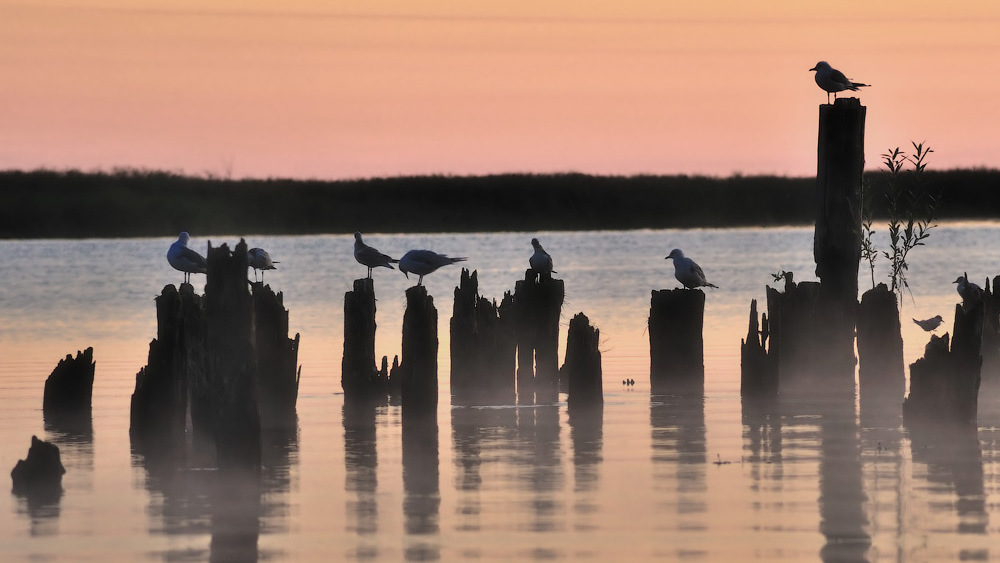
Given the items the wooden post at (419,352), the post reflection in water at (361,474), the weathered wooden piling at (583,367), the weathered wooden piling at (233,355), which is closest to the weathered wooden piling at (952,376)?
the weathered wooden piling at (583,367)

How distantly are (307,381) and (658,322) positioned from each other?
5324 mm

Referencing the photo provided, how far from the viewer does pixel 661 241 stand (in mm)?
95062

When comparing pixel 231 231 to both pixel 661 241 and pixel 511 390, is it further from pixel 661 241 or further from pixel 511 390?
pixel 511 390

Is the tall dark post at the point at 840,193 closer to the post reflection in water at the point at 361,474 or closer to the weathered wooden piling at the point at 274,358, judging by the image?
the post reflection in water at the point at 361,474

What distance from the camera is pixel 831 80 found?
1888 cm

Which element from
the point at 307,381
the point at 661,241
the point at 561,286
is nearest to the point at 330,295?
the point at 307,381

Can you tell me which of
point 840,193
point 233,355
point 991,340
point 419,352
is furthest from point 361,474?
point 991,340

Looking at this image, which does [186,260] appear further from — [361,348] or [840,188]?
[840,188]

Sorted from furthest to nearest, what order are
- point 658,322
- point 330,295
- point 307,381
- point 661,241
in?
point 661,241 → point 330,295 → point 307,381 → point 658,322

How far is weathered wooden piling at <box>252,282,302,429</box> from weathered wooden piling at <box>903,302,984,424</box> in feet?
21.0

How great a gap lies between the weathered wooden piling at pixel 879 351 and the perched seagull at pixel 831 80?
103 inches

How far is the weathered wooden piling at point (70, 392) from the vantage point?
17.3 meters

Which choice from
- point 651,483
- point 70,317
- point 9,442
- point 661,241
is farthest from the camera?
point 661,241

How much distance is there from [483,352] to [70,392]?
4550 millimetres
